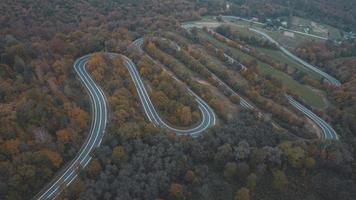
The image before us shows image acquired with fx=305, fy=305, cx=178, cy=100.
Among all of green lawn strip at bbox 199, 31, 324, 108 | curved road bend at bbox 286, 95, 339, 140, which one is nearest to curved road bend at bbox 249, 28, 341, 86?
green lawn strip at bbox 199, 31, 324, 108

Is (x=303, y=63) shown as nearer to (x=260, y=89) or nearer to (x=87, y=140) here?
(x=260, y=89)

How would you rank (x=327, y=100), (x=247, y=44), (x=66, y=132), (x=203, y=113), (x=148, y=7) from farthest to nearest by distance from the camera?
(x=148, y=7)
(x=247, y=44)
(x=327, y=100)
(x=203, y=113)
(x=66, y=132)

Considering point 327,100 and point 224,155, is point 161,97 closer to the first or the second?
point 224,155

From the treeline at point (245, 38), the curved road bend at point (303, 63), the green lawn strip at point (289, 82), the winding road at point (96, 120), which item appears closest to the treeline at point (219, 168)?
the winding road at point (96, 120)

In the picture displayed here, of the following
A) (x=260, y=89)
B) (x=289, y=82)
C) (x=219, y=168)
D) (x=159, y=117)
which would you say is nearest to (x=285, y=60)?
(x=289, y=82)

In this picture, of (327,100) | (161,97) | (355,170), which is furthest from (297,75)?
(161,97)

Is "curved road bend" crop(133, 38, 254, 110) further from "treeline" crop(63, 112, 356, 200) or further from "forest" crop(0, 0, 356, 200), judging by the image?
"treeline" crop(63, 112, 356, 200)
